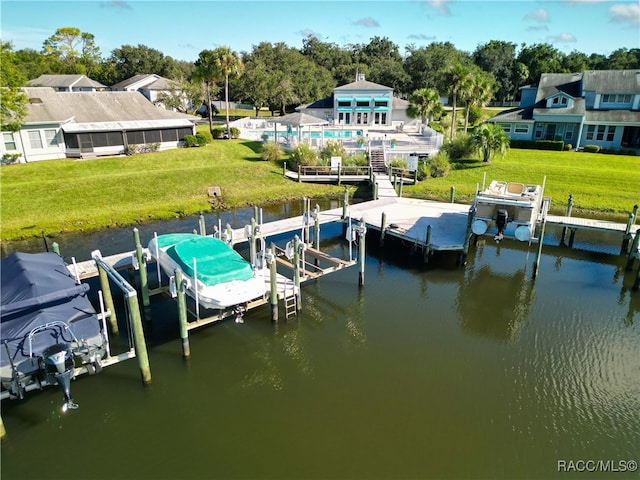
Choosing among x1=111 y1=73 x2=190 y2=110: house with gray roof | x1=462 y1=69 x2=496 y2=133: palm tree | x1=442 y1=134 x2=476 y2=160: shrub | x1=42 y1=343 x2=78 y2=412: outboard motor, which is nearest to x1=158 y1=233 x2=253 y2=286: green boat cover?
x1=42 y1=343 x2=78 y2=412: outboard motor

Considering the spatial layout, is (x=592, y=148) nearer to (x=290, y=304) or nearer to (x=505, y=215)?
(x=505, y=215)

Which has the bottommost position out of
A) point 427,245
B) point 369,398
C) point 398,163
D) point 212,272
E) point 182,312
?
point 369,398

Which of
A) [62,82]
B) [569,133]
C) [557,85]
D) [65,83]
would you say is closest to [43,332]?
[569,133]

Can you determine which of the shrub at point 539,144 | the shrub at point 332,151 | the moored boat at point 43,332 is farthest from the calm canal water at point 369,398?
the shrub at point 539,144

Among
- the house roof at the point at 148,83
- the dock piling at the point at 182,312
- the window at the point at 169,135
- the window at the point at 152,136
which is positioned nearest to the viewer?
the dock piling at the point at 182,312

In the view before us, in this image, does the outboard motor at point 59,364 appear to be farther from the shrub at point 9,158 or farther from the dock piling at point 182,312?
the shrub at point 9,158

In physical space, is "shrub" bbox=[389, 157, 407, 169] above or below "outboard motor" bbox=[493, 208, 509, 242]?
above

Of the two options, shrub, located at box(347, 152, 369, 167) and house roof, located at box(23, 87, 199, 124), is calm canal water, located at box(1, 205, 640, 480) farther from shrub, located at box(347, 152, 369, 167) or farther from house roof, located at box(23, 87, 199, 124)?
house roof, located at box(23, 87, 199, 124)
